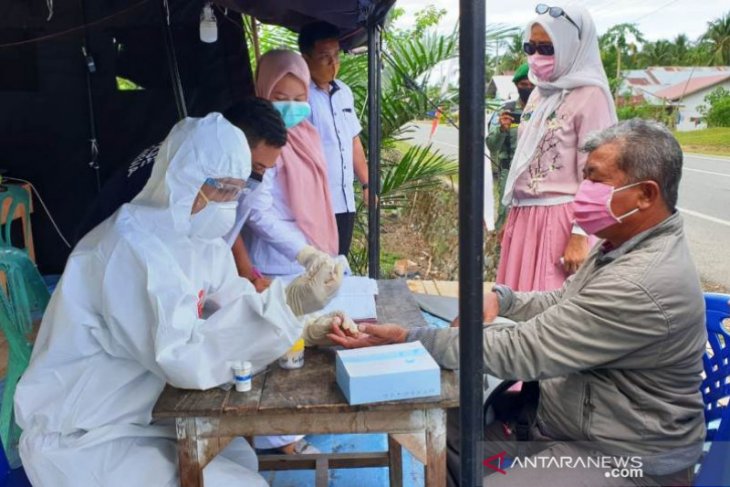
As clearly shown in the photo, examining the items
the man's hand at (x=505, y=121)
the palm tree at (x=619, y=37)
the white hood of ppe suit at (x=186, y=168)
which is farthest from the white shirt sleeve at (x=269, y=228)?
the palm tree at (x=619, y=37)

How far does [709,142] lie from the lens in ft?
60.0

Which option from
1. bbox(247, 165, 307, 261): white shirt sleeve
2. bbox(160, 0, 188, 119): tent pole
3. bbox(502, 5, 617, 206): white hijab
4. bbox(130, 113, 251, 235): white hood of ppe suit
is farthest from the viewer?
bbox(160, 0, 188, 119): tent pole

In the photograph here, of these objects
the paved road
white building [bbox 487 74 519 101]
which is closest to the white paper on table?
the paved road

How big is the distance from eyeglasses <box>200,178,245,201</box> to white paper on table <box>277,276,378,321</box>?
0.34 meters

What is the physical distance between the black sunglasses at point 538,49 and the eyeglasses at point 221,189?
1.47 m

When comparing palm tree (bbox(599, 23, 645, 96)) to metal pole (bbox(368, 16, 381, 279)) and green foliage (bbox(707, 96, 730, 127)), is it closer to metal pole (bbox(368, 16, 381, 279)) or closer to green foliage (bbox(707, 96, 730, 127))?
green foliage (bbox(707, 96, 730, 127))

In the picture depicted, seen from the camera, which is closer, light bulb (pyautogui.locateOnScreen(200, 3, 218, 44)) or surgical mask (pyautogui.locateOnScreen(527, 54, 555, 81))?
surgical mask (pyautogui.locateOnScreen(527, 54, 555, 81))

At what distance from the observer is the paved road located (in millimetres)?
6250

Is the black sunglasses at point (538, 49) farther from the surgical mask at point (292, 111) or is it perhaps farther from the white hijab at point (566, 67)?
the surgical mask at point (292, 111)

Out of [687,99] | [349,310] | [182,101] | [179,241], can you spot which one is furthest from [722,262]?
[687,99]

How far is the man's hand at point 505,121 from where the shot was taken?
16.2ft

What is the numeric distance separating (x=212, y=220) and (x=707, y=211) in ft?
30.6

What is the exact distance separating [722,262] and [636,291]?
20.8ft

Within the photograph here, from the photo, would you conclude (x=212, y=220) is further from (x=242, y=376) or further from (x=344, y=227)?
(x=344, y=227)
